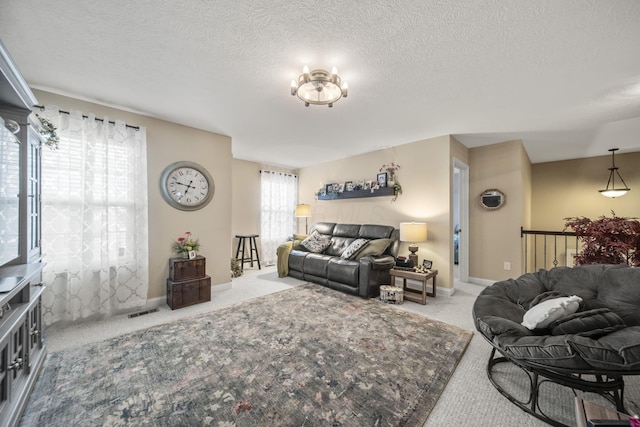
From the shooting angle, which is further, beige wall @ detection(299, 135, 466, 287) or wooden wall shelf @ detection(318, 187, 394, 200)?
wooden wall shelf @ detection(318, 187, 394, 200)

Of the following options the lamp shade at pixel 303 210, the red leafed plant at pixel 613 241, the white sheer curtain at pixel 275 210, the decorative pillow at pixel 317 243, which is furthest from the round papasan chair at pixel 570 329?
the white sheer curtain at pixel 275 210

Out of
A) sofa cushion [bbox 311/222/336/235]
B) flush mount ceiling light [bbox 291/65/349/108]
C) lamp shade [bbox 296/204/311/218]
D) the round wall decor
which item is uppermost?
flush mount ceiling light [bbox 291/65/349/108]

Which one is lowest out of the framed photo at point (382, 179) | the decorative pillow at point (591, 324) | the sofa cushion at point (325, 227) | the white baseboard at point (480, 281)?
the white baseboard at point (480, 281)

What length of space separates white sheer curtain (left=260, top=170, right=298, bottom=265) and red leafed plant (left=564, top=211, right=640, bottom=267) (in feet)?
17.1

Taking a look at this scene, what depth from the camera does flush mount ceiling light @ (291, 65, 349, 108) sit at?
1996 millimetres

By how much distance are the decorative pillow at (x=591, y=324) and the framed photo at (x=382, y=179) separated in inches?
128

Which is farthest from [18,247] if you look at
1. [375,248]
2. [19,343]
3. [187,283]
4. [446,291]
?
[446,291]

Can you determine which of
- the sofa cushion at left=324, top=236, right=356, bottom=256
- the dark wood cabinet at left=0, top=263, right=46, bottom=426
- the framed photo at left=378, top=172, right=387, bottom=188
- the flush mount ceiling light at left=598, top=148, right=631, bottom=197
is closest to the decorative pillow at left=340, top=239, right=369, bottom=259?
the sofa cushion at left=324, top=236, right=356, bottom=256

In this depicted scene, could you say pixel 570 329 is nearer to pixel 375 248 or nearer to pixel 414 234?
pixel 414 234

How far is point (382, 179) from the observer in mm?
4527

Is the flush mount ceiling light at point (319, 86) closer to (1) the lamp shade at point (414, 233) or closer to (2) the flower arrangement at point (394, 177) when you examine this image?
(1) the lamp shade at point (414, 233)

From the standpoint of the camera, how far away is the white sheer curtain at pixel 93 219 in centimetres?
254

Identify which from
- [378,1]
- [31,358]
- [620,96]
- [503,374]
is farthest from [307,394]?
[620,96]

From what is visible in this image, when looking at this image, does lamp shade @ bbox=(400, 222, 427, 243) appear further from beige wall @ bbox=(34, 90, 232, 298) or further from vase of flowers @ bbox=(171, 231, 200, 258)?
vase of flowers @ bbox=(171, 231, 200, 258)
